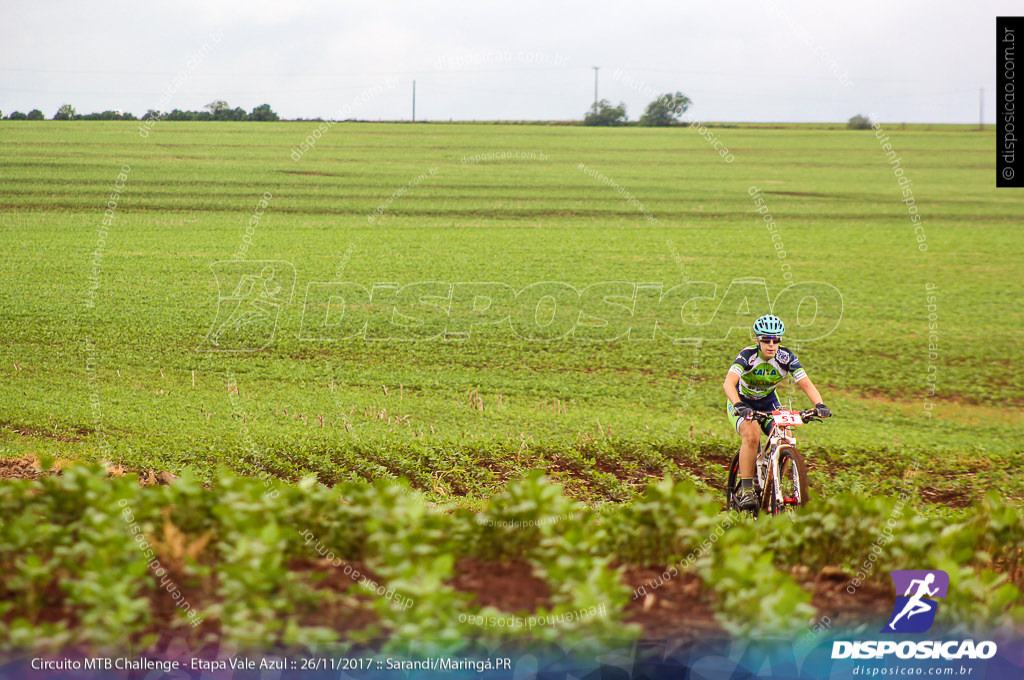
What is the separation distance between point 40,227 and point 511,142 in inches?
669

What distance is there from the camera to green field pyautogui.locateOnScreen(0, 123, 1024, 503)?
1177 cm

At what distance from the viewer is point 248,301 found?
1880 centimetres

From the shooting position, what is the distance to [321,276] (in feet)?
66.1

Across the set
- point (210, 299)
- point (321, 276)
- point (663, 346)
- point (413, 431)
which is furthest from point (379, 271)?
point (413, 431)

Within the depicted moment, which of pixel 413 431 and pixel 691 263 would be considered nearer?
pixel 413 431

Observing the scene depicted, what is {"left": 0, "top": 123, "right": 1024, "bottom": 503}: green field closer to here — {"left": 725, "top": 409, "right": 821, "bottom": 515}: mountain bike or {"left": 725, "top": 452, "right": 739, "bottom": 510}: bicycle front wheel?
{"left": 725, "top": 452, "right": 739, "bottom": 510}: bicycle front wheel

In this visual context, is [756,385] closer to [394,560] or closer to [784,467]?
[784,467]

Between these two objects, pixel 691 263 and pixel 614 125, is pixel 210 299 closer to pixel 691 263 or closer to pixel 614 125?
pixel 691 263

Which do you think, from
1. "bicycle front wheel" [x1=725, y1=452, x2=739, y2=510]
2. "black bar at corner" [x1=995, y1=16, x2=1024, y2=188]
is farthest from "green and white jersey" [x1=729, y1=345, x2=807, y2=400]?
"black bar at corner" [x1=995, y1=16, x2=1024, y2=188]

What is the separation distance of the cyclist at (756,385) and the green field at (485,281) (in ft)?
5.73

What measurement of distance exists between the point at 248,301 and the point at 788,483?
45.9 ft

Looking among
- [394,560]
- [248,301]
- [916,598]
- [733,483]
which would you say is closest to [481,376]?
[733,483]

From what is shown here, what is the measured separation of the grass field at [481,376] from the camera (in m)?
5.32

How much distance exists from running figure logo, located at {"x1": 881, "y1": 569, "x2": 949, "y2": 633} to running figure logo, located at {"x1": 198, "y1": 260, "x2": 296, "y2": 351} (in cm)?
1245
